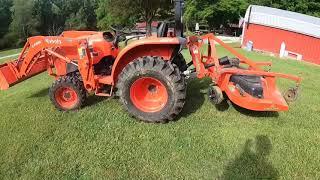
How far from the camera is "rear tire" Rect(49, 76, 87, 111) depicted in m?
6.50

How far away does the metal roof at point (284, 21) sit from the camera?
23938mm

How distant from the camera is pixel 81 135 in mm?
5672

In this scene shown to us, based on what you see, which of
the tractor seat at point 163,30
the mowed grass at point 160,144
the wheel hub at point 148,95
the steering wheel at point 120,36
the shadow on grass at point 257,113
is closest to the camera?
the mowed grass at point 160,144

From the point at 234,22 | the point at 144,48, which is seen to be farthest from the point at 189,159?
the point at 234,22

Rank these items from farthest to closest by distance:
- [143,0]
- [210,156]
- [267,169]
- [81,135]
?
[143,0]
[81,135]
[210,156]
[267,169]

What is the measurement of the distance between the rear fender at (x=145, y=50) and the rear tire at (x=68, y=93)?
2.21ft

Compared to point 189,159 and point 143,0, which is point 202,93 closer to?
point 189,159

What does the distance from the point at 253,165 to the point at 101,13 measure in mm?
61427

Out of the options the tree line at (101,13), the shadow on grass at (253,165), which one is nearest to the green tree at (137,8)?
the tree line at (101,13)

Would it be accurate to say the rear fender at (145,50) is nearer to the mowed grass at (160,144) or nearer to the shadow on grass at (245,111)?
the mowed grass at (160,144)

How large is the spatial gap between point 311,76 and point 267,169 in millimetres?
8178

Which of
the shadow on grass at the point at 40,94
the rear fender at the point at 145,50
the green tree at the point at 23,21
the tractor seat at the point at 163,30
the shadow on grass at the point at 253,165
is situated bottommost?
the green tree at the point at 23,21

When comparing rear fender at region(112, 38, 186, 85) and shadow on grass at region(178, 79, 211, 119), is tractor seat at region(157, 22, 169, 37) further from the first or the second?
shadow on grass at region(178, 79, 211, 119)

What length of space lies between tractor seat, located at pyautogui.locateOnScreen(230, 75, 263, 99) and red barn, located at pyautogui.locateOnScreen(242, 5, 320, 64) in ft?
59.1
